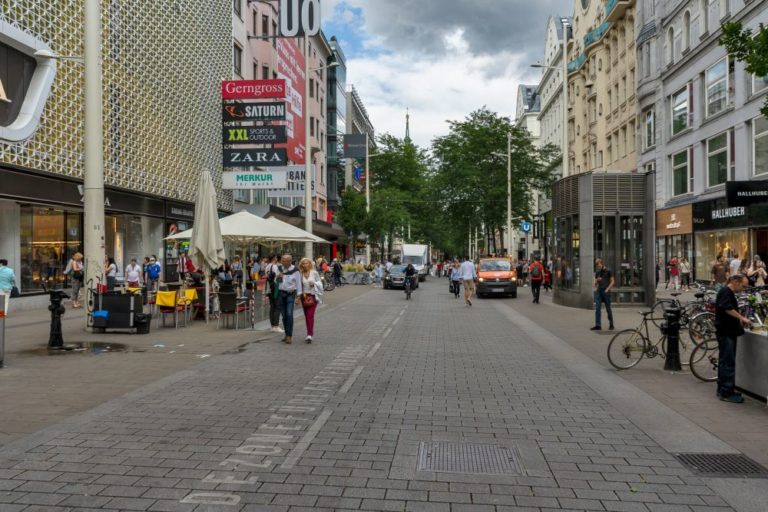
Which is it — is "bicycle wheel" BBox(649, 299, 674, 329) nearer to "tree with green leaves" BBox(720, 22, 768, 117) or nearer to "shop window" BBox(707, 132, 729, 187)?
"tree with green leaves" BBox(720, 22, 768, 117)

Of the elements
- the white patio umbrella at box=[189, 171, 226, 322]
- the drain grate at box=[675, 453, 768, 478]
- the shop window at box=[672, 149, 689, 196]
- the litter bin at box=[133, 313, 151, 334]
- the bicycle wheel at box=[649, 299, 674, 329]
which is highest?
the shop window at box=[672, 149, 689, 196]

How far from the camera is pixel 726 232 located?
2950 centimetres

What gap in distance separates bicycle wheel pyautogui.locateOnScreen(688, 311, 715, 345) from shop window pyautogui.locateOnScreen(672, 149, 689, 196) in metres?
24.6

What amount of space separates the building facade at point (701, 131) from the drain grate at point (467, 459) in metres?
23.1

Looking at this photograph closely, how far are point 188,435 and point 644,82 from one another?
125ft

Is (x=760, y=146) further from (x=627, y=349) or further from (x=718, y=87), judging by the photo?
(x=627, y=349)

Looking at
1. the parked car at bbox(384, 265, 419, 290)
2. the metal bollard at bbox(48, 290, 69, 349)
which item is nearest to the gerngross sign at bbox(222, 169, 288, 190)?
the metal bollard at bbox(48, 290, 69, 349)

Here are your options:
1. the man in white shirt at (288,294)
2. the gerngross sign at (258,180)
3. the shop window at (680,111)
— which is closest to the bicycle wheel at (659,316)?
the man in white shirt at (288,294)

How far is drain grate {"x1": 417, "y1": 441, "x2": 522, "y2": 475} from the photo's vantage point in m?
5.28

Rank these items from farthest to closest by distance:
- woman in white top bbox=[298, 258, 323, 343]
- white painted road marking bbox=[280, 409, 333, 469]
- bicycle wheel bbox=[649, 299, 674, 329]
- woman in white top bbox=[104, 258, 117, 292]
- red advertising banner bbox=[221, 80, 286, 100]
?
red advertising banner bbox=[221, 80, 286, 100]
woman in white top bbox=[104, 258, 117, 292]
woman in white top bbox=[298, 258, 323, 343]
bicycle wheel bbox=[649, 299, 674, 329]
white painted road marking bbox=[280, 409, 333, 469]

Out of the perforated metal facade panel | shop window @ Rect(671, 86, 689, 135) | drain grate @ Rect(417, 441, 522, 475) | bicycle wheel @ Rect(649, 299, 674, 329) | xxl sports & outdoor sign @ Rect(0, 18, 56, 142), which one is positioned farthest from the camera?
shop window @ Rect(671, 86, 689, 135)

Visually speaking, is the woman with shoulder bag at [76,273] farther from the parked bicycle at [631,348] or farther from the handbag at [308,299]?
the parked bicycle at [631,348]

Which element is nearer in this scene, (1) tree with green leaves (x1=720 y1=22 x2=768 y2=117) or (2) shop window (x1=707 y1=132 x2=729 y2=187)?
(1) tree with green leaves (x1=720 y1=22 x2=768 y2=117)

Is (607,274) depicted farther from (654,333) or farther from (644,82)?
(644,82)
